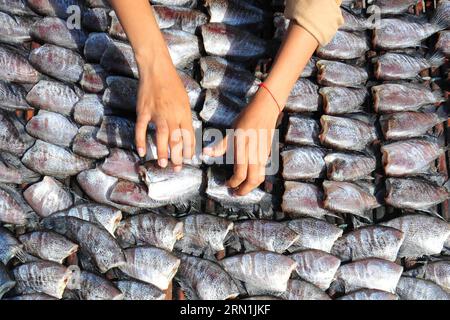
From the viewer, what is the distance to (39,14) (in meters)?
3.69

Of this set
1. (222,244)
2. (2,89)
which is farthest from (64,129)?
(222,244)

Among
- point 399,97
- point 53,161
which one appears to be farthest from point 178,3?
point 399,97

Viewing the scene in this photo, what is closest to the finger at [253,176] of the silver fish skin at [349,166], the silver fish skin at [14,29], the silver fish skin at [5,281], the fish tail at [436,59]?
the silver fish skin at [349,166]

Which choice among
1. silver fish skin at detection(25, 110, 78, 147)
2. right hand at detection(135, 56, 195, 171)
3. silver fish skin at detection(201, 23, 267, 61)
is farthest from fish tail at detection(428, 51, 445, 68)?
silver fish skin at detection(25, 110, 78, 147)

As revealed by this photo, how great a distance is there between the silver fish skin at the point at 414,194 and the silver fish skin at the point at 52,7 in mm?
2580

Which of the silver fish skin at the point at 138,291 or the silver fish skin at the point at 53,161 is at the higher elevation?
the silver fish skin at the point at 53,161

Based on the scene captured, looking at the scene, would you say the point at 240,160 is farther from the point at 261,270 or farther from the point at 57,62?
the point at 57,62

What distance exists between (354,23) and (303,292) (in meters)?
2.01

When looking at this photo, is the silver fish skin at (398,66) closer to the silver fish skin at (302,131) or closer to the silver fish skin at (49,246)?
the silver fish skin at (302,131)

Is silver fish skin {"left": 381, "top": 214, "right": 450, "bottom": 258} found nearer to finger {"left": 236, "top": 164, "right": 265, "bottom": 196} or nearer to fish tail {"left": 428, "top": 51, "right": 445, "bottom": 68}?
finger {"left": 236, "top": 164, "right": 265, "bottom": 196}

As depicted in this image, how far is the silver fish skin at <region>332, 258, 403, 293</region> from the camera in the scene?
3.32 meters

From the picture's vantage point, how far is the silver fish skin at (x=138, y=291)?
3123 millimetres
